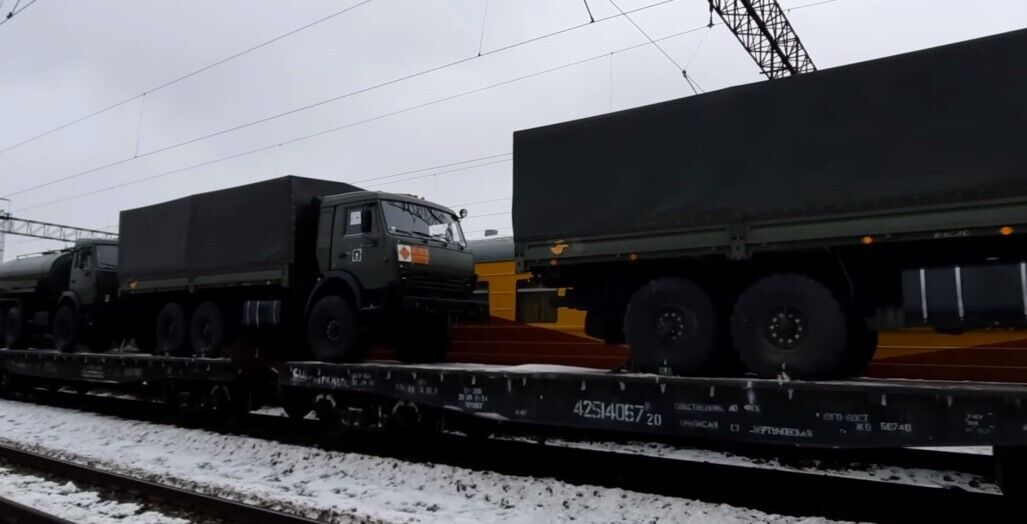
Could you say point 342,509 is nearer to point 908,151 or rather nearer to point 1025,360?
point 908,151

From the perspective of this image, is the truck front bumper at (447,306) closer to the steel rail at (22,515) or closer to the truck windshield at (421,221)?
the truck windshield at (421,221)

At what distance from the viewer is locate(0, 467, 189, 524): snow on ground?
5.98 meters

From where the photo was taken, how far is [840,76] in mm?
5738

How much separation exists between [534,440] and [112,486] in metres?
5.46

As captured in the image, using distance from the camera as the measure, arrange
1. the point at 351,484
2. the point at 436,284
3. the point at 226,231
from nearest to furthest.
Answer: the point at 351,484, the point at 436,284, the point at 226,231

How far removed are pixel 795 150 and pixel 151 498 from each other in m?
6.66

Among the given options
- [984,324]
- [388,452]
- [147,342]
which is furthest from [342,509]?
[147,342]

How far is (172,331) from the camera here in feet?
39.0

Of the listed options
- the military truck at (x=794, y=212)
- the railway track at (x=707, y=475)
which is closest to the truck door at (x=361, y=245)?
the railway track at (x=707, y=475)

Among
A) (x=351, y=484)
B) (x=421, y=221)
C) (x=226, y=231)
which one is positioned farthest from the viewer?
(x=226, y=231)

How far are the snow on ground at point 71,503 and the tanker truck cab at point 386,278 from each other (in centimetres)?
323

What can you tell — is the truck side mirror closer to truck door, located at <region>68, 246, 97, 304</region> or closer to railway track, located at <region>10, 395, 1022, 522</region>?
railway track, located at <region>10, 395, 1022, 522</region>

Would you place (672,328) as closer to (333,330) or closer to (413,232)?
(413,232)

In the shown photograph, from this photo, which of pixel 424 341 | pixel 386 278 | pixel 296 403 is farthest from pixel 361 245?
pixel 296 403
